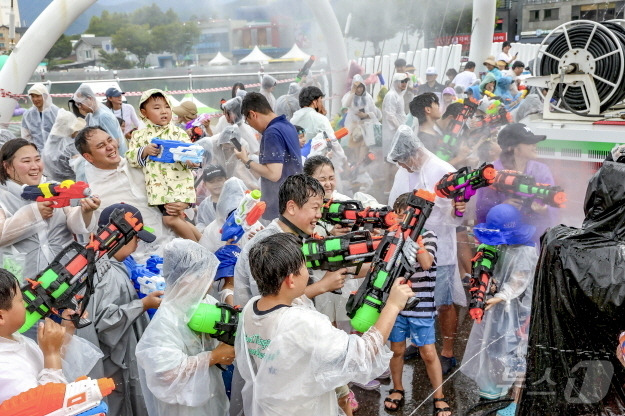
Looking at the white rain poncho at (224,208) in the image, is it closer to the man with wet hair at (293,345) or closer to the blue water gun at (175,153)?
the blue water gun at (175,153)

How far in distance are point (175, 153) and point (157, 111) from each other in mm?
438

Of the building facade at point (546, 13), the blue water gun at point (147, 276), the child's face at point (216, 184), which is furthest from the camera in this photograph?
the building facade at point (546, 13)

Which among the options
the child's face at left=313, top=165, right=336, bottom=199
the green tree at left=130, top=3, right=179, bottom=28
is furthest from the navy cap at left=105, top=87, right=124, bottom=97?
the green tree at left=130, top=3, right=179, bottom=28

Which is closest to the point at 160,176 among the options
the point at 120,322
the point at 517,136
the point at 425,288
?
the point at 120,322

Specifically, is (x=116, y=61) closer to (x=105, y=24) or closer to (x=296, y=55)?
(x=105, y=24)

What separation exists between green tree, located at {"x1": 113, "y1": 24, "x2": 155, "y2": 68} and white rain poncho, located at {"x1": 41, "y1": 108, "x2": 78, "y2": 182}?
200 feet

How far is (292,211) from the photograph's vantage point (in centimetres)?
331

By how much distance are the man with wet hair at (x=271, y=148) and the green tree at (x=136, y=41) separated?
63.5 m

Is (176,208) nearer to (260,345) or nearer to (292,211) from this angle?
(292,211)

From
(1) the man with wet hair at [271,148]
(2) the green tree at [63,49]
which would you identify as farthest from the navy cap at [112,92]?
(2) the green tree at [63,49]

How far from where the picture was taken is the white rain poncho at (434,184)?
4.62 metres

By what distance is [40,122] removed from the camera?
7879 mm

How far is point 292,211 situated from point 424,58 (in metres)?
14.6

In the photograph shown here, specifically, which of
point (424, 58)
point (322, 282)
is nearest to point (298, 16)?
point (424, 58)
